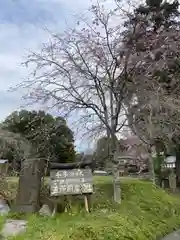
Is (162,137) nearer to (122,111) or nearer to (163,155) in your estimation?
(122,111)

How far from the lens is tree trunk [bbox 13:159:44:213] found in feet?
30.8

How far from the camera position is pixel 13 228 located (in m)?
7.82

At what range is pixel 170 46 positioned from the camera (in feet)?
38.3

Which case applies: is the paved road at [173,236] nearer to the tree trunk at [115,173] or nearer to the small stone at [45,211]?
the tree trunk at [115,173]

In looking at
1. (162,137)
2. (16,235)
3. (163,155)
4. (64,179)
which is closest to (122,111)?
(64,179)

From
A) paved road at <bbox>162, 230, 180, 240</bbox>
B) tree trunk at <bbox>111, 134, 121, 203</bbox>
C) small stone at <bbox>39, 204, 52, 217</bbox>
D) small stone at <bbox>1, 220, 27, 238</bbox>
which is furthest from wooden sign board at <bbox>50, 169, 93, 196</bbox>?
paved road at <bbox>162, 230, 180, 240</bbox>

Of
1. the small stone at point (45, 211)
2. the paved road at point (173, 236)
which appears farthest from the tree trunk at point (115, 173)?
the small stone at point (45, 211)

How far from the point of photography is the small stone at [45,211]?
30.1 feet

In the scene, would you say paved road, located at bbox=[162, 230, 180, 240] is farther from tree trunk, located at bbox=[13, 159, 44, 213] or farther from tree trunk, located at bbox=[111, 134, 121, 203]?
tree trunk, located at bbox=[13, 159, 44, 213]

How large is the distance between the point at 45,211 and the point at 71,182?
3.10 feet

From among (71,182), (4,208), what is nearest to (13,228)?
(4,208)

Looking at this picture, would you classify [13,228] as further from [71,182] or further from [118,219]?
[118,219]

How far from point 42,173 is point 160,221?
3.37m

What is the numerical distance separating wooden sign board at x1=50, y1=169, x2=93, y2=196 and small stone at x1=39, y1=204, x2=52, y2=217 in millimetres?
430
